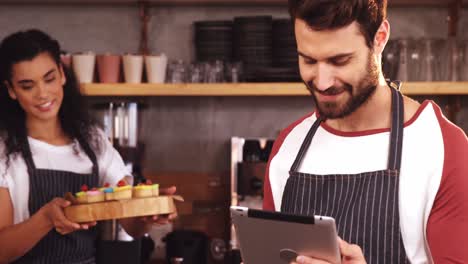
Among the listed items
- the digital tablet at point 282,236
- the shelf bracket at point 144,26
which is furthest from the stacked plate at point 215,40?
the digital tablet at point 282,236

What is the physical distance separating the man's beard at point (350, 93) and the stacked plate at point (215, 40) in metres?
1.77

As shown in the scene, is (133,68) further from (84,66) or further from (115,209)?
(115,209)

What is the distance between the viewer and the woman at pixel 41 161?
221 cm

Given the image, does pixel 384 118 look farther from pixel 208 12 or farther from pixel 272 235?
pixel 208 12

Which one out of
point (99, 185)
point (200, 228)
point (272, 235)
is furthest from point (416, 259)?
point (200, 228)

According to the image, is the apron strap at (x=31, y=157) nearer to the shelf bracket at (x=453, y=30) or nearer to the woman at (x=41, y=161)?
the woman at (x=41, y=161)

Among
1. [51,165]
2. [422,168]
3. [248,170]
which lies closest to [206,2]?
[248,170]

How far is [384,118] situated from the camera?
60.4 inches

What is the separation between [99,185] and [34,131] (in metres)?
0.30

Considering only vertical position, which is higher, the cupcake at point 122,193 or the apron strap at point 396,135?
the apron strap at point 396,135

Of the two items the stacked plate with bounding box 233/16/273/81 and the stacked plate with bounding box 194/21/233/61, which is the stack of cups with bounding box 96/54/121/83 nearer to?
the stacked plate with bounding box 194/21/233/61

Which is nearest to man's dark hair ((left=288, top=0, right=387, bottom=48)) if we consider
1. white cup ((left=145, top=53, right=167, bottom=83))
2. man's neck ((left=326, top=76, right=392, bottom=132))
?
man's neck ((left=326, top=76, right=392, bottom=132))

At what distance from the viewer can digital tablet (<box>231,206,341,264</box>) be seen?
4.30ft

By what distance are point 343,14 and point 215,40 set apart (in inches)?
73.6
